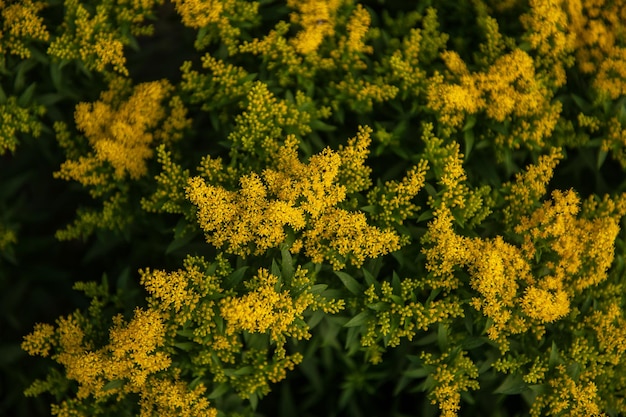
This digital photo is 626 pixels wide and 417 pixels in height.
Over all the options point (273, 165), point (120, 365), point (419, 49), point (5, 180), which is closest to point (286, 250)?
point (273, 165)

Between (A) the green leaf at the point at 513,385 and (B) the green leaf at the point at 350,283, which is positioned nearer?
(B) the green leaf at the point at 350,283

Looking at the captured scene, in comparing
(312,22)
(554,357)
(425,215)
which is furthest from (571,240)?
(312,22)

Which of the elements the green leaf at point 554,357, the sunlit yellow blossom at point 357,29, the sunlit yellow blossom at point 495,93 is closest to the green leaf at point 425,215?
the sunlit yellow blossom at point 495,93

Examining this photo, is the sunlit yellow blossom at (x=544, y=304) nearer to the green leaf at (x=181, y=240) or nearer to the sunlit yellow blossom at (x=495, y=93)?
the sunlit yellow blossom at (x=495, y=93)

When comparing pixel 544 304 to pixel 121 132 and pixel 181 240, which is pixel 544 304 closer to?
pixel 181 240

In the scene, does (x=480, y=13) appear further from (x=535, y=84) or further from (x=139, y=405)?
(x=139, y=405)
